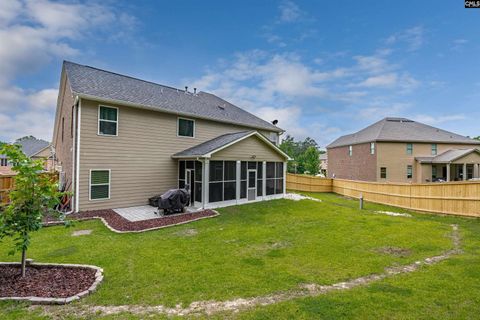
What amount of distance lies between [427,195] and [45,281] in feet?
52.9

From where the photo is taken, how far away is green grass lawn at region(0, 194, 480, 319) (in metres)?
3.87

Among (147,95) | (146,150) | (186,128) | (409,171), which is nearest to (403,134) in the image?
(409,171)

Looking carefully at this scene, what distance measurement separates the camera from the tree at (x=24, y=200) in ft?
15.2

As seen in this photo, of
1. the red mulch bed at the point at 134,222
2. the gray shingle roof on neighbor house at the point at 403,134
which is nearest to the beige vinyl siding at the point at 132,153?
the red mulch bed at the point at 134,222

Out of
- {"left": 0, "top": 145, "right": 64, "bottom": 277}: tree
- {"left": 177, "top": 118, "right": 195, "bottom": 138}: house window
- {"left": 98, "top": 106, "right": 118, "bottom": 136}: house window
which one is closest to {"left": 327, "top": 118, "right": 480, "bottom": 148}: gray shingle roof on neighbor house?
{"left": 177, "top": 118, "right": 195, "bottom": 138}: house window

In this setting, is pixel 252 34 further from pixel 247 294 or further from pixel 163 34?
pixel 247 294

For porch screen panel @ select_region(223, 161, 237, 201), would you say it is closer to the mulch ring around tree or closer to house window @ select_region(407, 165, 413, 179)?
the mulch ring around tree

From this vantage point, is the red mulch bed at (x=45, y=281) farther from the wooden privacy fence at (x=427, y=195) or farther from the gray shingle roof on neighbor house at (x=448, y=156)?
the gray shingle roof on neighbor house at (x=448, y=156)

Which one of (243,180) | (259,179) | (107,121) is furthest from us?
(259,179)

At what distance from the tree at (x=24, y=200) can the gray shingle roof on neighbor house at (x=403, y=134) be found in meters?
27.9

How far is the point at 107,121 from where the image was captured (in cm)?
1188

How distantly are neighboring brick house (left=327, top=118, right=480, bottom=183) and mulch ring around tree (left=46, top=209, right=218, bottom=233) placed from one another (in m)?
22.0

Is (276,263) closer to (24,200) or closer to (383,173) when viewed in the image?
(24,200)

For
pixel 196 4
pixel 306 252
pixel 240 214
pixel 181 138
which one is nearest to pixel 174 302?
pixel 306 252
